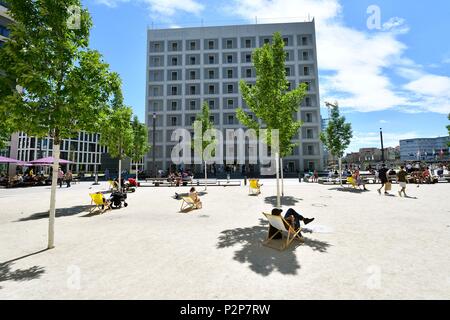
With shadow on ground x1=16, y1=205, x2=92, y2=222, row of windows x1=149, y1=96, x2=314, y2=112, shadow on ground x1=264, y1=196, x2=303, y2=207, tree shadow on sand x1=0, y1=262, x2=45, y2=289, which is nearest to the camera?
tree shadow on sand x1=0, y1=262, x2=45, y2=289

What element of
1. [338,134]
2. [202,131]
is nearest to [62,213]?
[202,131]

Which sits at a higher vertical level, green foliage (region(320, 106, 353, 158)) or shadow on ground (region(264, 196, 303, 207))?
green foliage (region(320, 106, 353, 158))

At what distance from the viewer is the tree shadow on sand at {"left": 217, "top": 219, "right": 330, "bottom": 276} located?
4.51 m

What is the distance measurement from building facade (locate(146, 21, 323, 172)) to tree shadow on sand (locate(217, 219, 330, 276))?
134ft

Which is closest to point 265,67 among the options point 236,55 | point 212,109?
point 212,109

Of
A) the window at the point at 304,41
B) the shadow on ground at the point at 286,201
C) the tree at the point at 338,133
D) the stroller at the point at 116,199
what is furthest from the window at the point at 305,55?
the stroller at the point at 116,199

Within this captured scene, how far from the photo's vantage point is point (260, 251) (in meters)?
5.41

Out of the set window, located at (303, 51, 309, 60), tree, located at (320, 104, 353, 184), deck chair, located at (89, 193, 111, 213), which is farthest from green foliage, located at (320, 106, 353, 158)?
window, located at (303, 51, 309, 60)

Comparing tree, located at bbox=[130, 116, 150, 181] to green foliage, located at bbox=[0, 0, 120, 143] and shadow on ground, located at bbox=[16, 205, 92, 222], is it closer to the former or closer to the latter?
shadow on ground, located at bbox=[16, 205, 92, 222]

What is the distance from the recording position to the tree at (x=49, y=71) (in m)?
5.59

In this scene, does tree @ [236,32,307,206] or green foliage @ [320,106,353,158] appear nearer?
tree @ [236,32,307,206]

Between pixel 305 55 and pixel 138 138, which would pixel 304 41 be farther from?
pixel 138 138

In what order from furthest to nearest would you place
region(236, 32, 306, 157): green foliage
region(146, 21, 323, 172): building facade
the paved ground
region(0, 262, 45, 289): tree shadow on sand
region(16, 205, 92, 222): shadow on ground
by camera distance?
region(146, 21, 323, 172): building facade → region(236, 32, 306, 157): green foliage → region(16, 205, 92, 222): shadow on ground → region(0, 262, 45, 289): tree shadow on sand → the paved ground

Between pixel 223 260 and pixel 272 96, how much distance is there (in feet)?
27.7
